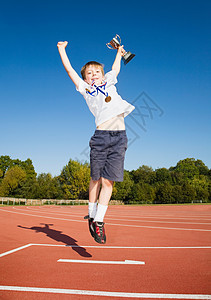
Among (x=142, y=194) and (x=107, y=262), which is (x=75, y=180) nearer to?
(x=142, y=194)

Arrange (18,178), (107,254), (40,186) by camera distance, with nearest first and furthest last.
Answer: (107,254) → (40,186) → (18,178)

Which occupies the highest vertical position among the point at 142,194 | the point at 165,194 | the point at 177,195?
the point at 165,194

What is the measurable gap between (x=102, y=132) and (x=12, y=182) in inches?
2004

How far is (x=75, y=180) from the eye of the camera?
46.8m

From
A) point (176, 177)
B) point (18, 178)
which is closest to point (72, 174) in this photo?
point (18, 178)

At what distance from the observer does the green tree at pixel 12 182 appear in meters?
47.8

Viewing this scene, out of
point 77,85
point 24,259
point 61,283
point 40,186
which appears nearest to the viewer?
point 61,283

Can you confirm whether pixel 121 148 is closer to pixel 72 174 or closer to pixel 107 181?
pixel 107 181

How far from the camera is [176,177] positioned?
77.6 m

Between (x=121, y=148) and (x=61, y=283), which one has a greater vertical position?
(x=121, y=148)

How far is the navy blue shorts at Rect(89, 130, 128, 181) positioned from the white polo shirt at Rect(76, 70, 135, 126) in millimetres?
257

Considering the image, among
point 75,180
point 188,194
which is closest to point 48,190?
point 75,180

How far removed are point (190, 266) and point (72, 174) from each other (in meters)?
45.2

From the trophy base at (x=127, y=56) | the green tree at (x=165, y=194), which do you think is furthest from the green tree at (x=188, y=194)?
the trophy base at (x=127, y=56)
